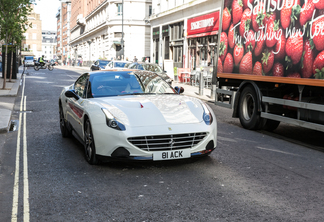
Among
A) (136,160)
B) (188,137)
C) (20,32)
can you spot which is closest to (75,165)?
(136,160)

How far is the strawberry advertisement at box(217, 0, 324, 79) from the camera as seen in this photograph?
7.39m

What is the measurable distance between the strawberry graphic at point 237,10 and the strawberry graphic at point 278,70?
2.01 m

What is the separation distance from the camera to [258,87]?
30.7 feet

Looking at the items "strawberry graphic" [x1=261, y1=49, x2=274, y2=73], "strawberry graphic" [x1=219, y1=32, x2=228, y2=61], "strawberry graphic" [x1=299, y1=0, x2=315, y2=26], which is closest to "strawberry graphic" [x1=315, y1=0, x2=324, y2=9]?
"strawberry graphic" [x1=299, y1=0, x2=315, y2=26]

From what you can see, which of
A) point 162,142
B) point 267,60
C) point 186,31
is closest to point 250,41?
point 267,60

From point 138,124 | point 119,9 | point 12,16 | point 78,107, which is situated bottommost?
point 138,124

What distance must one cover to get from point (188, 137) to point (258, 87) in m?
4.33

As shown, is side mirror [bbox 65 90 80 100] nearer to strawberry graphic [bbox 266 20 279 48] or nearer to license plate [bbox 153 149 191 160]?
license plate [bbox 153 149 191 160]

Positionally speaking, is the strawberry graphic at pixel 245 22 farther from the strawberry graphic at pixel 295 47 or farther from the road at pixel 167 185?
the road at pixel 167 185

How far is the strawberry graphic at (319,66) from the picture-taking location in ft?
23.4

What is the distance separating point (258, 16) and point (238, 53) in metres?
1.13

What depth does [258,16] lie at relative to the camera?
9.18m

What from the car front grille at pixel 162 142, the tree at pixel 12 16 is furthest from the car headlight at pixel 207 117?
the tree at pixel 12 16

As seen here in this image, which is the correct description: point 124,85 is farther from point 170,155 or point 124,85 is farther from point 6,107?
point 6,107
